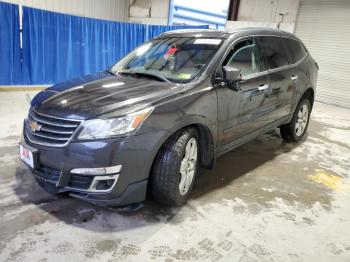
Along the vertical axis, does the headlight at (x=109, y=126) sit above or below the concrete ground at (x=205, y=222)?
above

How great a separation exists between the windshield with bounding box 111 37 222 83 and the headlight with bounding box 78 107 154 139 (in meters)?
0.73

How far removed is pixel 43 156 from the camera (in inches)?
90.6

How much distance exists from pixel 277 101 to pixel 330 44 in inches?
240

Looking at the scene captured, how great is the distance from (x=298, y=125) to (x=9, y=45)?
6085 mm

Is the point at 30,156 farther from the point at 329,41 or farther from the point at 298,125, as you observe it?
the point at 329,41

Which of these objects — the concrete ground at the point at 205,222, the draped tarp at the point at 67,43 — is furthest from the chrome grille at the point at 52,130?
the draped tarp at the point at 67,43

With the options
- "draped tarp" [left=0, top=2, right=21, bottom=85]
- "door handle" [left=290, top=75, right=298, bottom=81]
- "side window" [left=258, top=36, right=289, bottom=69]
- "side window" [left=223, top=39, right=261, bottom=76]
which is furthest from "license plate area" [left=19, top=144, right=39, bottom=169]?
"draped tarp" [left=0, top=2, right=21, bottom=85]

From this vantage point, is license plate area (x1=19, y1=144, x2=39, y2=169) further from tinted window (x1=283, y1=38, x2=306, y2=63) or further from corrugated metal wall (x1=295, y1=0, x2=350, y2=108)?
corrugated metal wall (x1=295, y1=0, x2=350, y2=108)

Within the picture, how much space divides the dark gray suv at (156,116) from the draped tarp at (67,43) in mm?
4804

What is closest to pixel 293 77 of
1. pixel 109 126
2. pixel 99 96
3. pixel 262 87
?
pixel 262 87

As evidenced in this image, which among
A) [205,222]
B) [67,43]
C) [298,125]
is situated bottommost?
[205,222]

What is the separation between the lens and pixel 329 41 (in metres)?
8.65

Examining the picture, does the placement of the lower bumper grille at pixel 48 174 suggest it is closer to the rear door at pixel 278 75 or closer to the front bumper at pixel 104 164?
the front bumper at pixel 104 164

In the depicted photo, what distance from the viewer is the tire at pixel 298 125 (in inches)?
174
